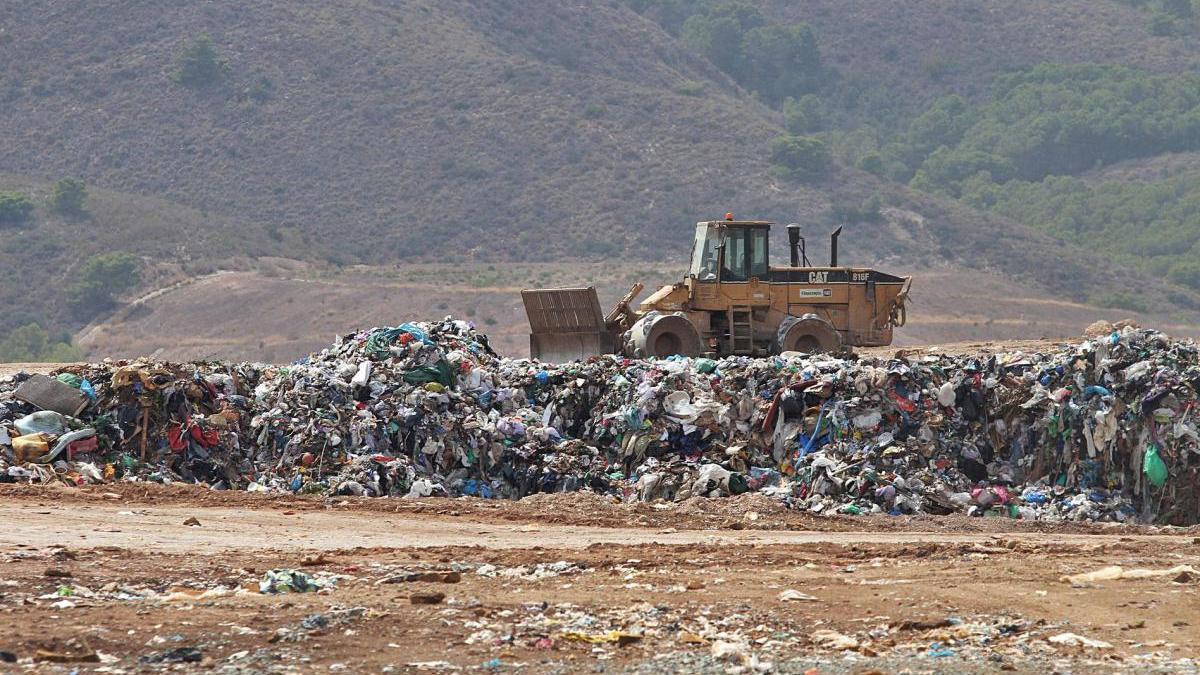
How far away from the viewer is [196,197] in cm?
6188

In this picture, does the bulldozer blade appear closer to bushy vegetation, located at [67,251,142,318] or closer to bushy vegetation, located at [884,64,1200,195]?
bushy vegetation, located at [67,251,142,318]

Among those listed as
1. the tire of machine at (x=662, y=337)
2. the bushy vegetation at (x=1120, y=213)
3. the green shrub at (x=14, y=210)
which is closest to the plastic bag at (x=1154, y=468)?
the tire of machine at (x=662, y=337)

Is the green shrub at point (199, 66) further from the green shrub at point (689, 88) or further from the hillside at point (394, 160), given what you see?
the green shrub at point (689, 88)

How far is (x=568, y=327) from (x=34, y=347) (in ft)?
103

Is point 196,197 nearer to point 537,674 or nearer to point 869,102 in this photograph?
point 869,102

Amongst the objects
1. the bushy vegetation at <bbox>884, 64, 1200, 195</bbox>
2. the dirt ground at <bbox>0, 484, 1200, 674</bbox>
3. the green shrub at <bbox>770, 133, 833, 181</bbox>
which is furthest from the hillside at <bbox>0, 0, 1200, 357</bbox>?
the dirt ground at <bbox>0, 484, 1200, 674</bbox>

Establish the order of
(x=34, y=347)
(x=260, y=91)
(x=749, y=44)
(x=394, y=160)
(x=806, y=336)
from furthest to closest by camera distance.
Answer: (x=749, y=44)
(x=260, y=91)
(x=394, y=160)
(x=34, y=347)
(x=806, y=336)

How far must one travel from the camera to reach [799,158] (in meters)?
67.6

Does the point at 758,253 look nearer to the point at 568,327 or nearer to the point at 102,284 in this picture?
the point at 568,327

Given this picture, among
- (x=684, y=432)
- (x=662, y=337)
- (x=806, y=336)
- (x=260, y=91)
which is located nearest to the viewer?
(x=684, y=432)

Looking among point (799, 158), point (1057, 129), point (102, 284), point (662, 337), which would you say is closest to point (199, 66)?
point (102, 284)

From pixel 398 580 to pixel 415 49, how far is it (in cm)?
6257

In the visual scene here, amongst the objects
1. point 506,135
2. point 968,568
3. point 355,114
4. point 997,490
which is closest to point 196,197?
Answer: point 355,114

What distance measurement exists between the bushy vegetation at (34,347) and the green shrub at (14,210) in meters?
7.91
